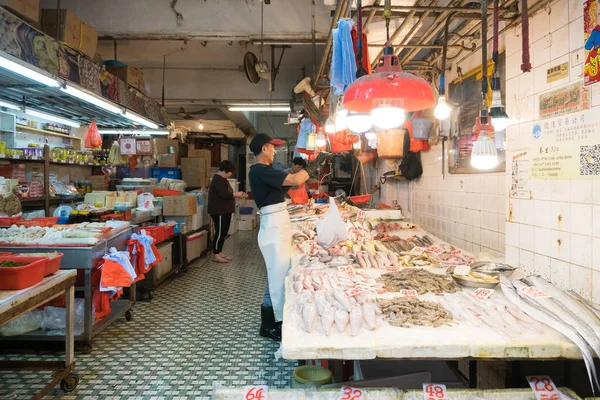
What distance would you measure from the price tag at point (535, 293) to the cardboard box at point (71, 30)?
589 cm

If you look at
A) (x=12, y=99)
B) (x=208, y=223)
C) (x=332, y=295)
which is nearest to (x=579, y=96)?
(x=332, y=295)

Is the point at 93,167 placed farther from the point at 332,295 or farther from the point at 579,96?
the point at 579,96

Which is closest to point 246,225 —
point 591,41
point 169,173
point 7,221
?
point 169,173

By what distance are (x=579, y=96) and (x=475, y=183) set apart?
2.35 metres

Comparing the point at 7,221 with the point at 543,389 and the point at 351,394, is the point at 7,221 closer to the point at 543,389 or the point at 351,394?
the point at 351,394

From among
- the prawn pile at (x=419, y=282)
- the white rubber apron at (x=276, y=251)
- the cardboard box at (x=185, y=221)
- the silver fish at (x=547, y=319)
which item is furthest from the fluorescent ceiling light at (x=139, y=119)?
the silver fish at (x=547, y=319)

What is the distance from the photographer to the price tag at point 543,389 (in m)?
1.94

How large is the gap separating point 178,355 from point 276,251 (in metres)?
1.46

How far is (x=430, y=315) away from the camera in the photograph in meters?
2.26

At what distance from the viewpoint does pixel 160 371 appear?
11.9 ft

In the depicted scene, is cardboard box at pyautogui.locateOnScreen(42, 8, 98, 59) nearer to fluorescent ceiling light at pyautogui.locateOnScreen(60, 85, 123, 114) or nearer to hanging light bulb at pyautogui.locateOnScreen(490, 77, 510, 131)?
fluorescent ceiling light at pyautogui.locateOnScreen(60, 85, 123, 114)

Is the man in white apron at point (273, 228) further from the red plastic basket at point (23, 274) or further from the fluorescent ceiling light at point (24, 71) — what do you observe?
the fluorescent ceiling light at point (24, 71)

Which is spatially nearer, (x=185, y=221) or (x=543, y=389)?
(x=543, y=389)

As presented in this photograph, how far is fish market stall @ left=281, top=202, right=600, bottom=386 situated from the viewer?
1927 mm
